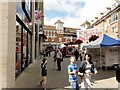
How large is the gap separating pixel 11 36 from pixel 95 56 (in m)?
10.8

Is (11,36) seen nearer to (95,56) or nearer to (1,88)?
(1,88)

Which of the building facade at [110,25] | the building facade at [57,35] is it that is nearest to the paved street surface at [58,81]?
the building facade at [110,25]

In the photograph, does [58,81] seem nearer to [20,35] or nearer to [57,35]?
[20,35]

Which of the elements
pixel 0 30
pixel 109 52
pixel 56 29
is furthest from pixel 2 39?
pixel 56 29

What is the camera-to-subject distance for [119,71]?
10773mm

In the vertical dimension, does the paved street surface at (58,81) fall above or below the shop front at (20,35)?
below

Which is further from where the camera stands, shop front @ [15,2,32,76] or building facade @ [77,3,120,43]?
building facade @ [77,3,120,43]

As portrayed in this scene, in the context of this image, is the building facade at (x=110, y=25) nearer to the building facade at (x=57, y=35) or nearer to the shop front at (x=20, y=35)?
the shop front at (x=20, y=35)

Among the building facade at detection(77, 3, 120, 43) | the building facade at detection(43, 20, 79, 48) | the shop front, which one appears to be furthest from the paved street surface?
the building facade at detection(43, 20, 79, 48)

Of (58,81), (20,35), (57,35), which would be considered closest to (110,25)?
(20,35)

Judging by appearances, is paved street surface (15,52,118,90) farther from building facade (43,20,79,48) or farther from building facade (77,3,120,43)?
building facade (43,20,79,48)

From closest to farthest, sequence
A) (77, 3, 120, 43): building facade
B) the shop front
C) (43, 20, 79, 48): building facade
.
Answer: the shop front < (77, 3, 120, 43): building facade < (43, 20, 79, 48): building facade

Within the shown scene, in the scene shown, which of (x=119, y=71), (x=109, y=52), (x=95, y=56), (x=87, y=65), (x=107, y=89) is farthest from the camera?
(x=95, y=56)

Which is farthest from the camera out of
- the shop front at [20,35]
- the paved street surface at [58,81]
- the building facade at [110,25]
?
the building facade at [110,25]
